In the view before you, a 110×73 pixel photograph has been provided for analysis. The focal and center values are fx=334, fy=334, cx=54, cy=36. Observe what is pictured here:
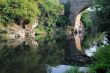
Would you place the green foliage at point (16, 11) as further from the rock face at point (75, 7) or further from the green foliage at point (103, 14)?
the green foliage at point (103, 14)

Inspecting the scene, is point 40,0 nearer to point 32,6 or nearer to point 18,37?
point 32,6

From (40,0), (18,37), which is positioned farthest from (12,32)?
(40,0)

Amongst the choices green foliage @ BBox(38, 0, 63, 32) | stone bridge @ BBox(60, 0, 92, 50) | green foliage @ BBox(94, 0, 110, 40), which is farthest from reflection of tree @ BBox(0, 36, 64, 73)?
stone bridge @ BBox(60, 0, 92, 50)

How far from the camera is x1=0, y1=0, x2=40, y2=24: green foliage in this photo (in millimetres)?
39562

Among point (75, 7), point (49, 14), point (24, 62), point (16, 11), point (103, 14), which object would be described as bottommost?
point (24, 62)

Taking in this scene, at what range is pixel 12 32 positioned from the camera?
1550 inches

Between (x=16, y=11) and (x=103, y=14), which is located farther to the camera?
(x=16, y=11)

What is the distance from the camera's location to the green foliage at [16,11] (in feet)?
130

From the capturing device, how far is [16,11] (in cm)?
3947

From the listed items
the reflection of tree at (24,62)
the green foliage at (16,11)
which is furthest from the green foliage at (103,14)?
the green foliage at (16,11)

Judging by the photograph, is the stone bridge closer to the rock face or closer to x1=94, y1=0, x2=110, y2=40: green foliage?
the rock face

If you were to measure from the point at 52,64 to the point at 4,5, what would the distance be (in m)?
22.2

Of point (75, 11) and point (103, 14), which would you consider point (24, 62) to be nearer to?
point (103, 14)

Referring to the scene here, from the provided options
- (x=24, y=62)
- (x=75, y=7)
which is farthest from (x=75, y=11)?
(x=24, y=62)
